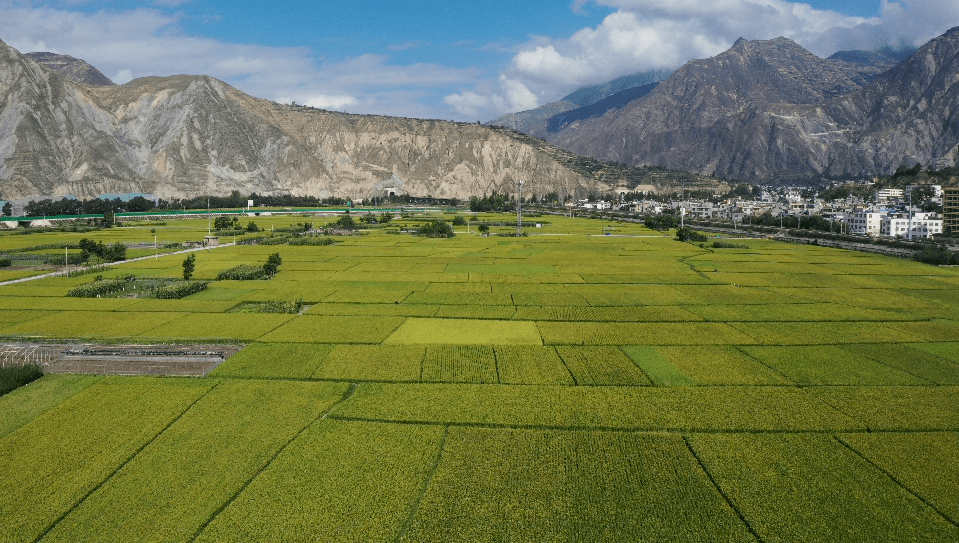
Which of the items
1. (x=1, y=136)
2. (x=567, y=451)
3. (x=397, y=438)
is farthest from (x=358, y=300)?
(x=1, y=136)

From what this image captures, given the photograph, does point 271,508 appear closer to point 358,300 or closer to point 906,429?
point 906,429

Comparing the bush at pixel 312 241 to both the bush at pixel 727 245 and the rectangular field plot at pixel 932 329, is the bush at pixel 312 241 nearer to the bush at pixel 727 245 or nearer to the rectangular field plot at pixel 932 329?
the bush at pixel 727 245

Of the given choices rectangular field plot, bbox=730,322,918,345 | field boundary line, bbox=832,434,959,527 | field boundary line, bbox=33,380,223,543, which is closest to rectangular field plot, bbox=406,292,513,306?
rectangular field plot, bbox=730,322,918,345

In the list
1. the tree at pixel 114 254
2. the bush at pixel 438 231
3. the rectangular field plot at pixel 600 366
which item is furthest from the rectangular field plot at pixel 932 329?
the bush at pixel 438 231

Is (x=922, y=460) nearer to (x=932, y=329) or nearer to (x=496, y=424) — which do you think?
(x=496, y=424)

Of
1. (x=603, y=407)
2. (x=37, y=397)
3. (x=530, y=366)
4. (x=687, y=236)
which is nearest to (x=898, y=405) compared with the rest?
(x=603, y=407)

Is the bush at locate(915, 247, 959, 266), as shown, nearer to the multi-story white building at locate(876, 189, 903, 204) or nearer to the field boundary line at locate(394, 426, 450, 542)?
the field boundary line at locate(394, 426, 450, 542)

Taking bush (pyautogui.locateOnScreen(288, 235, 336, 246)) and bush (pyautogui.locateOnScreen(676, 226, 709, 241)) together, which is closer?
bush (pyautogui.locateOnScreen(288, 235, 336, 246))

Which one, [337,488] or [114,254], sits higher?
[114,254]
